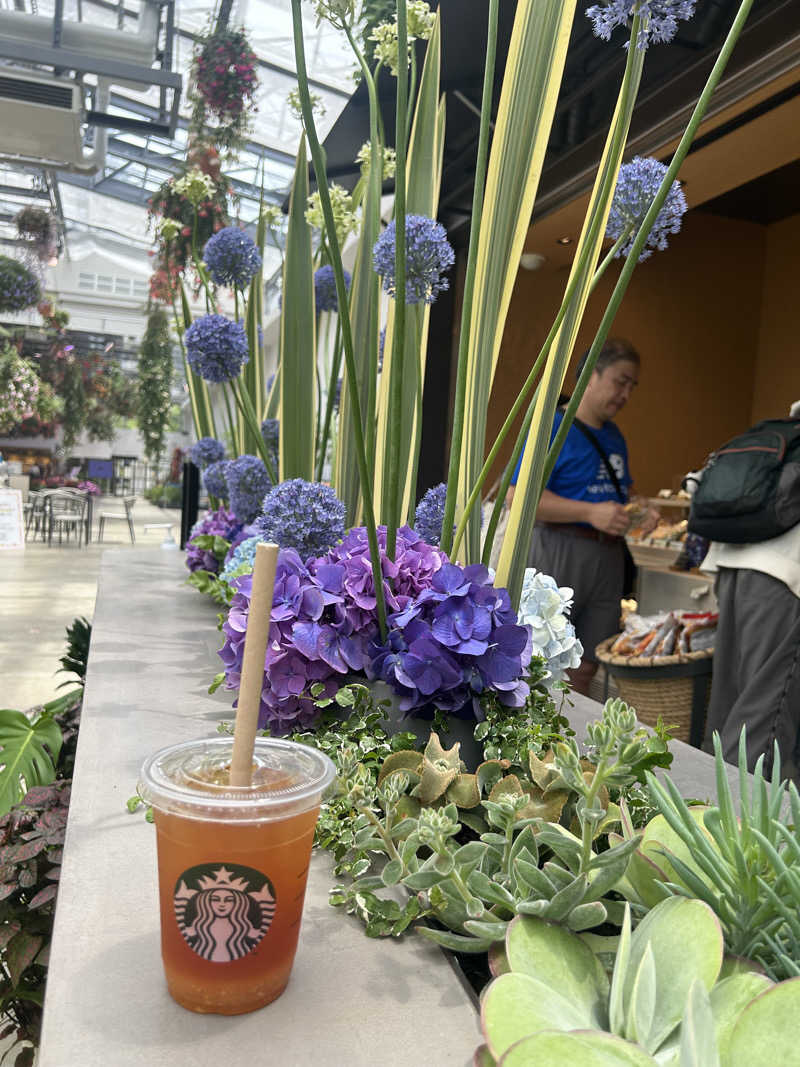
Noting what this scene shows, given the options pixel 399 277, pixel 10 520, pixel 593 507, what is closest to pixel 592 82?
pixel 593 507

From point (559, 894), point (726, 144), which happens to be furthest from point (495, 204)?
point (726, 144)

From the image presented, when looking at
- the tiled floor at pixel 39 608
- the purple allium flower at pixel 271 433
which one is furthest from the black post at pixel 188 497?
the purple allium flower at pixel 271 433

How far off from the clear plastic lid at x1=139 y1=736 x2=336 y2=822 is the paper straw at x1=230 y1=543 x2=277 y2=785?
1 centimetres

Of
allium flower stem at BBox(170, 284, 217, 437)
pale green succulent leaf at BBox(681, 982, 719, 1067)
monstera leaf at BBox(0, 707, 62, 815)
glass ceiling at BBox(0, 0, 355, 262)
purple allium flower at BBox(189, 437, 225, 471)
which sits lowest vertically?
monstera leaf at BBox(0, 707, 62, 815)

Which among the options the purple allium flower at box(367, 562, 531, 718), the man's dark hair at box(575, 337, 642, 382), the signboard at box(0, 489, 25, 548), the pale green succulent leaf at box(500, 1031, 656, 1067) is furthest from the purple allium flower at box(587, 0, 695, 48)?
the man's dark hair at box(575, 337, 642, 382)

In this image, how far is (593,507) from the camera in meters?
2.53

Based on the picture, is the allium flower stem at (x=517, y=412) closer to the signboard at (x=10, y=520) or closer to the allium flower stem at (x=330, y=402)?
the allium flower stem at (x=330, y=402)

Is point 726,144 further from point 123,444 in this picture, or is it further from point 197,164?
point 123,444

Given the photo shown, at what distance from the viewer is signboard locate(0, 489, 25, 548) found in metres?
2.01

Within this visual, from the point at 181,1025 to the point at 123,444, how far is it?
2254cm

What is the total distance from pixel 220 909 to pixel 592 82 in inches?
114

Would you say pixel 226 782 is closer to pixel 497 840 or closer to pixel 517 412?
pixel 497 840

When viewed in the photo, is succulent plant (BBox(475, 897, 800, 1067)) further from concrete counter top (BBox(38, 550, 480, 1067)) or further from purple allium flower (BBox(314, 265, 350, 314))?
purple allium flower (BBox(314, 265, 350, 314))

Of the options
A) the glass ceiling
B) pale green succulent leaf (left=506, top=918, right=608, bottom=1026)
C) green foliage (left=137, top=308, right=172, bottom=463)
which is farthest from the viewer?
green foliage (left=137, top=308, right=172, bottom=463)
